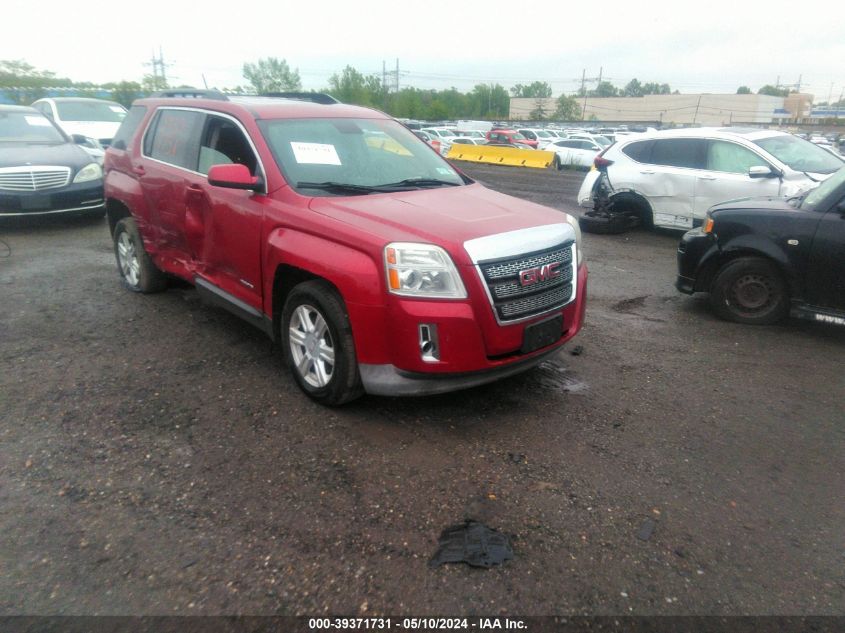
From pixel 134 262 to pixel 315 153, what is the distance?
2.84 m

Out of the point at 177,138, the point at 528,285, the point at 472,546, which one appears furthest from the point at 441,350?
the point at 177,138

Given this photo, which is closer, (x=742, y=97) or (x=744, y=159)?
(x=744, y=159)

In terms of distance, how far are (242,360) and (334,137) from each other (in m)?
1.80

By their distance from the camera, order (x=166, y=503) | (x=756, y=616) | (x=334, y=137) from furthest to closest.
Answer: (x=334, y=137) → (x=166, y=503) → (x=756, y=616)

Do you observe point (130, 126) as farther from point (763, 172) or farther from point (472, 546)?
point (763, 172)

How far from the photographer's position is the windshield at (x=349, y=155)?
4.18 m

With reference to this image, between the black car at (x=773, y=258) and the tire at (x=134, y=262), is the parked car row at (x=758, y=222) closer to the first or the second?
the black car at (x=773, y=258)

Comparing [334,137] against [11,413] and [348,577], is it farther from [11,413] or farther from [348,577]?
[348,577]

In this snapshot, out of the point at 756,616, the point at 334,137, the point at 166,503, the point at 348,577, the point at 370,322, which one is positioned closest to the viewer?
the point at 756,616

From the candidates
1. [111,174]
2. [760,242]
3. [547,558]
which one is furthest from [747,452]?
[111,174]

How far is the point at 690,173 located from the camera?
348 inches

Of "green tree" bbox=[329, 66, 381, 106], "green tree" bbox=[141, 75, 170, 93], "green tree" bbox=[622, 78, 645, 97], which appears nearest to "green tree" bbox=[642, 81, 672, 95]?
"green tree" bbox=[622, 78, 645, 97]

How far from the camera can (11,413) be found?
3816mm

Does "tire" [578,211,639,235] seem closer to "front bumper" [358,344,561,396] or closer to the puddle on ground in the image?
the puddle on ground
